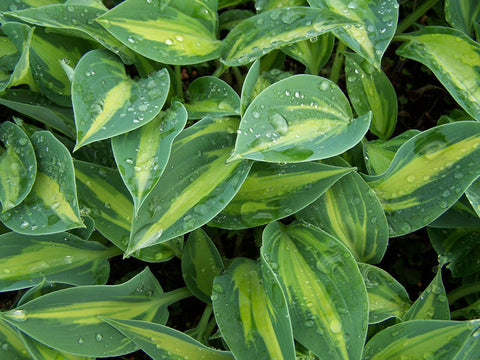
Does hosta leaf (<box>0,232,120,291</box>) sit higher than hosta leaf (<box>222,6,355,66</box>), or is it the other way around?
hosta leaf (<box>222,6,355,66</box>)

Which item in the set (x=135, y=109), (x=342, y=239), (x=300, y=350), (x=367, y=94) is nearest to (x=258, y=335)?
(x=300, y=350)

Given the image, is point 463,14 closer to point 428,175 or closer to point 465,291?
point 428,175

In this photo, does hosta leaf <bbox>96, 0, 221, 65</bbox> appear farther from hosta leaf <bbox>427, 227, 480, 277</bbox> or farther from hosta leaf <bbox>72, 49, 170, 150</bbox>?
hosta leaf <bbox>427, 227, 480, 277</bbox>

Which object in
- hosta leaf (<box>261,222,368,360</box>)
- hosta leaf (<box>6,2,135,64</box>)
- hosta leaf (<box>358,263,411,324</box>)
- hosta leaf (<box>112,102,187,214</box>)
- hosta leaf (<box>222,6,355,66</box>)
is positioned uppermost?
hosta leaf (<box>222,6,355,66</box>)

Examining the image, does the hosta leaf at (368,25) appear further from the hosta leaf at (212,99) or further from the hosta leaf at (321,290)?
the hosta leaf at (321,290)

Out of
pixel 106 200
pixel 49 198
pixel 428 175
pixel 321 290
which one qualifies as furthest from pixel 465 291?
pixel 49 198

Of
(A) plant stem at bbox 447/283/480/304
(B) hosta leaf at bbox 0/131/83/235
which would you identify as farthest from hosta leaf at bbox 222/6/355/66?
(A) plant stem at bbox 447/283/480/304

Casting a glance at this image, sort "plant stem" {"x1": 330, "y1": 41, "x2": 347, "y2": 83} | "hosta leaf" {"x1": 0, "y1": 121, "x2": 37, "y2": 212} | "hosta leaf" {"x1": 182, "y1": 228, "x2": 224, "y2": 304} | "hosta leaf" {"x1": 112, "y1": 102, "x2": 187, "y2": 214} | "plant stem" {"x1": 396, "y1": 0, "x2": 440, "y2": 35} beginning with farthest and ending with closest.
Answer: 1. "plant stem" {"x1": 396, "y1": 0, "x2": 440, "y2": 35}
2. "plant stem" {"x1": 330, "y1": 41, "x2": 347, "y2": 83}
3. "hosta leaf" {"x1": 182, "y1": 228, "x2": 224, "y2": 304}
4. "hosta leaf" {"x1": 0, "y1": 121, "x2": 37, "y2": 212}
5. "hosta leaf" {"x1": 112, "y1": 102, "x2": 187, "y2": 214}
